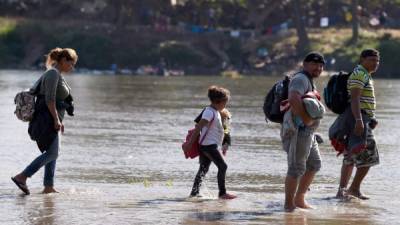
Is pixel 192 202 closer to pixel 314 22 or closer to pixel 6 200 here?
pixel 6 200

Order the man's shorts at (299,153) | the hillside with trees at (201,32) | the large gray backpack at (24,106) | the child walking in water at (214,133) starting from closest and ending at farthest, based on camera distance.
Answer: the man's shorts at (299,153)
the large gray backpack at (24,106)
the child walking in water at (214,133)
the hillside with trees at (201,32)

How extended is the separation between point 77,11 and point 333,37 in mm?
16559

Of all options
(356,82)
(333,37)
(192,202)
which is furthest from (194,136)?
(333,37)

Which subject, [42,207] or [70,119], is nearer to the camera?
[42,207]

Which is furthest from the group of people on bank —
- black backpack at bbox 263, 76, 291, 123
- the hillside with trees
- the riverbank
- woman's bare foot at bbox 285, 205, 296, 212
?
the riverbank

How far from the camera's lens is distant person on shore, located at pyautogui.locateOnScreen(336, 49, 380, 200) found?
1088 cm

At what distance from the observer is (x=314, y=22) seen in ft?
232

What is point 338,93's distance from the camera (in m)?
11.2

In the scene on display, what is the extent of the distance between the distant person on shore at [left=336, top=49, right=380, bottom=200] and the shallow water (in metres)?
0.29

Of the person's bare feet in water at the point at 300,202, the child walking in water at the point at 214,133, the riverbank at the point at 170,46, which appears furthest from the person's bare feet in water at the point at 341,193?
the riverbank at the point at 170,46

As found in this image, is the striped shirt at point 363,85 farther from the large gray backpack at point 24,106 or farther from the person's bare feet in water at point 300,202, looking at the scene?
the large gray backpack at point 24,106

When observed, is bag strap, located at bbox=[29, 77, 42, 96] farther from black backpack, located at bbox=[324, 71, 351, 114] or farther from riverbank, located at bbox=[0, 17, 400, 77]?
riverbank, located at bbox=[0, 17, 400, 77]

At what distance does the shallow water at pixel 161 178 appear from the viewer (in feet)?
32.5

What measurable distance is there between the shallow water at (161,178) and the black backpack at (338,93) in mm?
922
